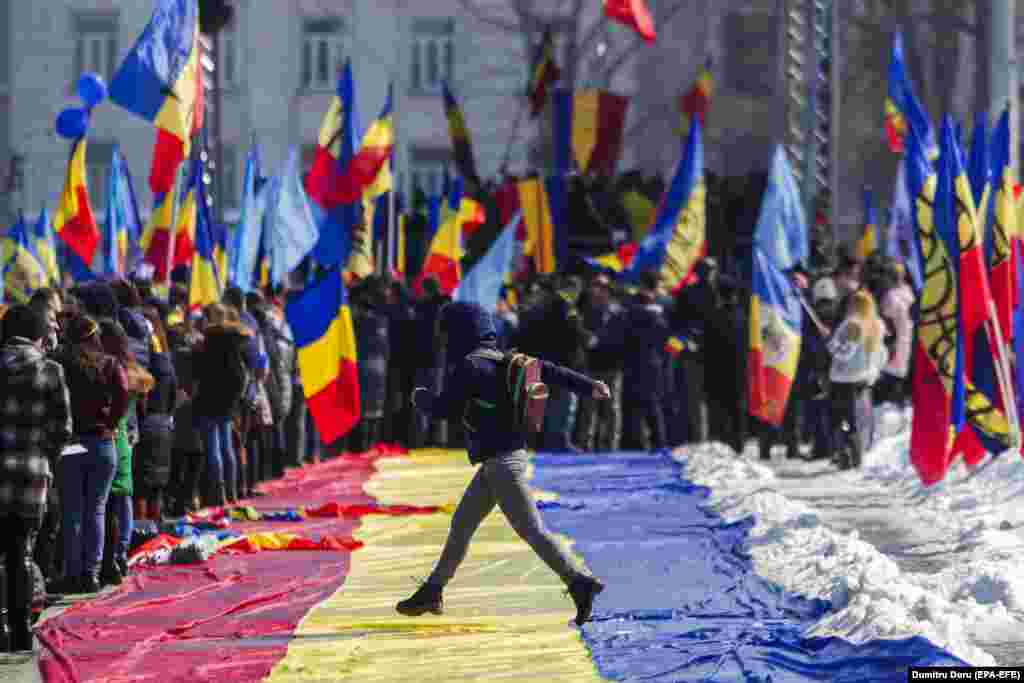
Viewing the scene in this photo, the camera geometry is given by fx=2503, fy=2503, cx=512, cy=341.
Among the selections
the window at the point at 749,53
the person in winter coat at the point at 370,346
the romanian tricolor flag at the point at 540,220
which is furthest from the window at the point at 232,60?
the person in winter coat at the point at 370,346

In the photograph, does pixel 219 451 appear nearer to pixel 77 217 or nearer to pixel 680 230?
pixel 77 217

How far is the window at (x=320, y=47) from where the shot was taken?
2355 inches

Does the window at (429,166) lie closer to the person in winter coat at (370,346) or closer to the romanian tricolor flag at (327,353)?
the person in winter coat at (370,346)

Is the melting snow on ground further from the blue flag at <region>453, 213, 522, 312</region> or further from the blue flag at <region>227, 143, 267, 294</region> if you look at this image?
the blue flag at <region>227, 143, 267, 294</region>

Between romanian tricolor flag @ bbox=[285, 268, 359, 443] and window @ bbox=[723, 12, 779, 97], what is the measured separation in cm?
4709

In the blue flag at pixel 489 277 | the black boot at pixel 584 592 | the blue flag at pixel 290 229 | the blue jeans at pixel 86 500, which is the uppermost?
the blue flag at pixel 290 229

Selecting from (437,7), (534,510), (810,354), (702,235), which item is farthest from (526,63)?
(534,510)

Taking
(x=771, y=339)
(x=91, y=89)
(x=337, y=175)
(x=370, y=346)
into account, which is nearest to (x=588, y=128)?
(x=337, y=175)

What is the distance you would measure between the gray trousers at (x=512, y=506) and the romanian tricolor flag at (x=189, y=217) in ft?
33.7

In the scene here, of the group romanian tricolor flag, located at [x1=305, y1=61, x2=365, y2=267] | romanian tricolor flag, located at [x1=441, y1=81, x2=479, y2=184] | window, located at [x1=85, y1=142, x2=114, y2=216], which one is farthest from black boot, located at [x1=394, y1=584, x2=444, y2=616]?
window, located at [x1=85, y1=142, x2=114, y2=216]

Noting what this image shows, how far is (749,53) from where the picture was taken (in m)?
68.6

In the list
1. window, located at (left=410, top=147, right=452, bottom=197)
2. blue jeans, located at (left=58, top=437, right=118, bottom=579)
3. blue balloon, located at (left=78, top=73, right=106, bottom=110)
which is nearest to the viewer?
blue jeans, located at (left=58, top=437, right=118, bottom=579)

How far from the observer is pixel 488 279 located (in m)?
25.1

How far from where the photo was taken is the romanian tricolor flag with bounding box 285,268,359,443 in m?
21.6
